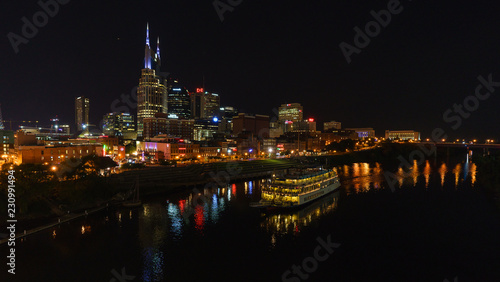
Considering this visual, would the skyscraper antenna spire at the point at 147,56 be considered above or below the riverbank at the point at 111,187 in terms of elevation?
above

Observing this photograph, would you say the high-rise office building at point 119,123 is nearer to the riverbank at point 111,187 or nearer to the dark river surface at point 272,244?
the riverbank at point 111,187

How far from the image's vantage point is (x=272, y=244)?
2380cm

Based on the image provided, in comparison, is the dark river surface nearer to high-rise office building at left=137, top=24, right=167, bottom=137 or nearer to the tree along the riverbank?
the tree along the riverbank

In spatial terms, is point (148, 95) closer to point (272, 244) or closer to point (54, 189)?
point (54, 189)

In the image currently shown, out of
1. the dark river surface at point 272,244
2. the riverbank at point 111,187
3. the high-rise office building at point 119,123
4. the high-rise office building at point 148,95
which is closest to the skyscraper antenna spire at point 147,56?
the high-rise office building at point 148,95

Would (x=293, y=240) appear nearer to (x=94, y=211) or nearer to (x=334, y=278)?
(x=334, y=278)

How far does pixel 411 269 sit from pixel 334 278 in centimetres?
601

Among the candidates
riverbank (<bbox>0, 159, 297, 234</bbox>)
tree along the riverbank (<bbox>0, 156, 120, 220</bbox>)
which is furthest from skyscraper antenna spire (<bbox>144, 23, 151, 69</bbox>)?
tree along the riverbank (<bbox>0, 156, 120, 220</bbox>)

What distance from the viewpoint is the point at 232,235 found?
84.4ft

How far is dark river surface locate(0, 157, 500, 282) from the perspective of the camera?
19.0m

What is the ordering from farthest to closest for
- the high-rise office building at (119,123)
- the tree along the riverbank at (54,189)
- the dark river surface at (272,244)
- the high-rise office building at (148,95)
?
the high-rise office building at (119,123), the high-rise office building at (148,95), the tree along the riverbank at (54,189), the dark river surface at (272,244)

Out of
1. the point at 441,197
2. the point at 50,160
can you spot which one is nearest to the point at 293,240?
the point at 441,197

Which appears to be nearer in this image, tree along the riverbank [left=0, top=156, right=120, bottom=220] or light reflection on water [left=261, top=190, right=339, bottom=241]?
tree along the riverbank [left=0, top=156, right=120, bottom=220]

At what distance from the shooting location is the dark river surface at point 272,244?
18984mm
